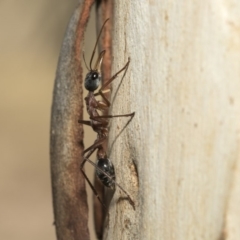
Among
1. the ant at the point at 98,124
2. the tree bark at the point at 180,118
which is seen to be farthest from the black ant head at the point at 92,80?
the tree bark at the point at 180,118

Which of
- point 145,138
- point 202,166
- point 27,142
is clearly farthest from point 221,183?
point 27,142

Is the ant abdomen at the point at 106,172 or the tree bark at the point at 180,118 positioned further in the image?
the ant abdomen at the point at 106,172

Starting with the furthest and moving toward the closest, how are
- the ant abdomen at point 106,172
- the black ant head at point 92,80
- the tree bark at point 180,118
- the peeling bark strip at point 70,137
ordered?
1. the black ant head at point 92,80
2. the peeling bark strip at point 70,137
3. the ant abdomen at point 106,172
4. the tree bark at point 180,118

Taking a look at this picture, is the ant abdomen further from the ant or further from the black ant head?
the black ant head

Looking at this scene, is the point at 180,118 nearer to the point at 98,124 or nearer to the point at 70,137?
the point at 70,137

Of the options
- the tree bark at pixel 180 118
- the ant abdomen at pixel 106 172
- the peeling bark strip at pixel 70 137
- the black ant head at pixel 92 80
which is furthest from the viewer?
the black ant head at pixel 92 80

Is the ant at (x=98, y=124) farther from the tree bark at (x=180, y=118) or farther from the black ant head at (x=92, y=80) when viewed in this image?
the tree bark at (x=180, y=118)
